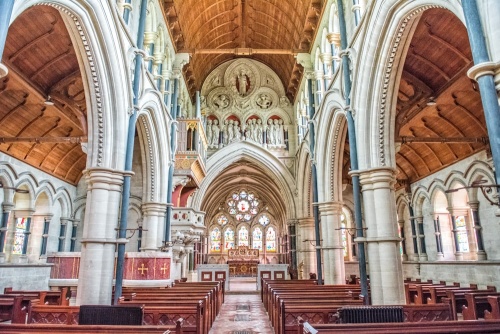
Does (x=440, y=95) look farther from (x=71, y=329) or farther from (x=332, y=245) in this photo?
(x=71, y=329)

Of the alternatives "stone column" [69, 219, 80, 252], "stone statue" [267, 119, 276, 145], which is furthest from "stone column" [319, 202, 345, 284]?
"stone column" [69, 219, 80, 252]

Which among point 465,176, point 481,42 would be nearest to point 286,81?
point 465,176

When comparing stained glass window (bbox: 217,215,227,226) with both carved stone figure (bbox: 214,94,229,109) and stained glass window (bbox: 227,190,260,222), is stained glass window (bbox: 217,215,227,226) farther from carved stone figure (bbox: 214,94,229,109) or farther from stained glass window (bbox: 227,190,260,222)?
carved stone figure (bbox: 214,94,229,109)

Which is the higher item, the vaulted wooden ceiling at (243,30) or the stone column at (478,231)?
the vaulted wooden ceiling at (243,30)

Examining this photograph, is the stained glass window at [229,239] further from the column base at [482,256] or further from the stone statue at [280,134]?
the column base at [482,256]

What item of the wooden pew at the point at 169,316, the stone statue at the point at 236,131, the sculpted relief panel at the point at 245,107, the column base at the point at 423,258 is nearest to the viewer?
the wooden pew at the point at 169,316

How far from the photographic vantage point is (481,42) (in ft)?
13.4

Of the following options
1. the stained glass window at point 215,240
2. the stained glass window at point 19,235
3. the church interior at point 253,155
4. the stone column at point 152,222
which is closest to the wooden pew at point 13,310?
the church interior at point 253,155

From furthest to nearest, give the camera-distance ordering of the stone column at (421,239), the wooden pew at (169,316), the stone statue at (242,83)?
the stone statue at (242,83), the stone column at (421,239), the wooden pew at (169,316)

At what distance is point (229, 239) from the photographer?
2975cm

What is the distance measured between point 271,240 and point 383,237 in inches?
906

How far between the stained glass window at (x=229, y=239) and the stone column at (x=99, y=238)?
74.0 ft

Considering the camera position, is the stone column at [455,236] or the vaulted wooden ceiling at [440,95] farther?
the stone column at [455,236]

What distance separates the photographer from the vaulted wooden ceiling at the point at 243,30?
46.4 ft
